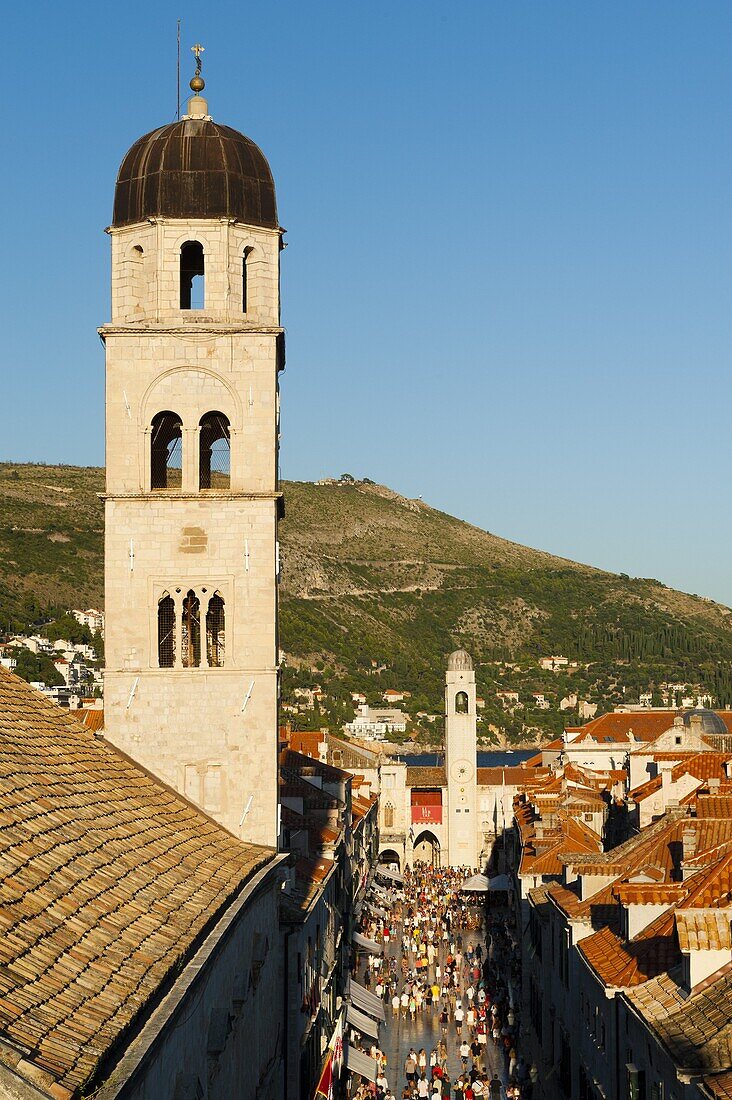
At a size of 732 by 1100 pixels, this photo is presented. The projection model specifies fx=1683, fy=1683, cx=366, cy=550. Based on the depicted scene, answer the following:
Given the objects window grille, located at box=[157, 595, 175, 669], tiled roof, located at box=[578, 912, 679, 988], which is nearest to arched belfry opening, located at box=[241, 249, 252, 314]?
window grille, located at box=[157, 595, 175, 669]

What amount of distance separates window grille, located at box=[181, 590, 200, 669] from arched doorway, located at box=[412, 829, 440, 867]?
9562 cm

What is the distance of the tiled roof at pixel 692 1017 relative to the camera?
2217 cm

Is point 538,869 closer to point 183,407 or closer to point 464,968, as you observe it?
point 464,968

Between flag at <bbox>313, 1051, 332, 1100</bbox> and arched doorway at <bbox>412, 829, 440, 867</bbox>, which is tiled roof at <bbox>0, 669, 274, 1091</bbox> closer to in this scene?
flag at <bbox>313, 1051, 332, 1100</bbox>

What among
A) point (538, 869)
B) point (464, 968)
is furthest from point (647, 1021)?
point (464, 968)

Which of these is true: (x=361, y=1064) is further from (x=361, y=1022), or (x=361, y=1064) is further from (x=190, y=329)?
(x=190, y=329)

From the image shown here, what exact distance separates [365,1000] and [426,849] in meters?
70.8

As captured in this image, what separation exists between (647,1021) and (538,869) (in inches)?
1102

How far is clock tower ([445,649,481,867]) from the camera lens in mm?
117750

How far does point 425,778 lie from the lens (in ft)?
426

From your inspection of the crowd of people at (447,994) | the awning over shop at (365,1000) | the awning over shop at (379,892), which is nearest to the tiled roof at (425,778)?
the awning over shop at (379,892)

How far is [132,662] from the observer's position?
2961cm

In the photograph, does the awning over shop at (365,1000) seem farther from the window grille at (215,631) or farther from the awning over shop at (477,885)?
the window grille at (215,631)

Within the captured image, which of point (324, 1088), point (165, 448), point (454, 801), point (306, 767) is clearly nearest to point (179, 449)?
point (165, 448)
